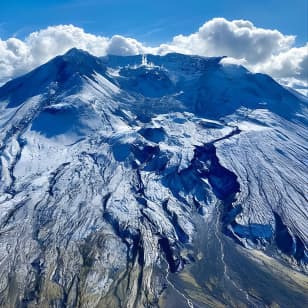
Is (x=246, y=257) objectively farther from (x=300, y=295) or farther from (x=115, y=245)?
(x=115, y=245)

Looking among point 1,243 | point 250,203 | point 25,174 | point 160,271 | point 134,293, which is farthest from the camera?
point 25,174

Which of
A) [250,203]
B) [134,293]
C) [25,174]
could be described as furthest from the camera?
[25,174]

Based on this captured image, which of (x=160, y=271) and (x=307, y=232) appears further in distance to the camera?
(x=307, y=232)

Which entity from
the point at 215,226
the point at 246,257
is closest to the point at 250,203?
the point at 215,226

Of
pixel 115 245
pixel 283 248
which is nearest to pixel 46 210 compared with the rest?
pixel 115 245

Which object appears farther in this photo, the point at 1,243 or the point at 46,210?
the point at 46,210

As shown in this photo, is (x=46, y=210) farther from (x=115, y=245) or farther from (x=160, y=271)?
(x=160, y=271)

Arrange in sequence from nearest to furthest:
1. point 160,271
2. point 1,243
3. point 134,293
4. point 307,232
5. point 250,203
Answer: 1. point 134,293
2. point 160,271
3. point 1,243
4. point 307,232
5. point 250,203
